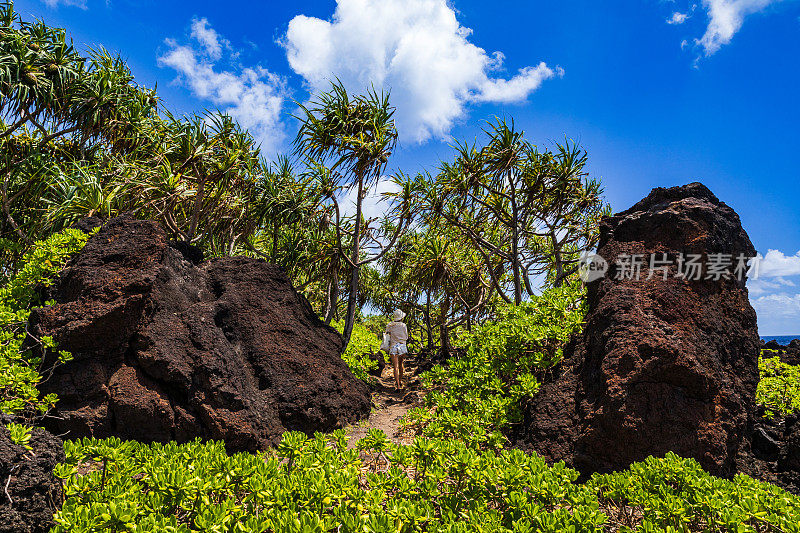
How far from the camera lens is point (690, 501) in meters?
2.62

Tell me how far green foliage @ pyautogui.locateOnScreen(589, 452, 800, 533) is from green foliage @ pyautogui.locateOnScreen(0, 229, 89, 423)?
4496 mm

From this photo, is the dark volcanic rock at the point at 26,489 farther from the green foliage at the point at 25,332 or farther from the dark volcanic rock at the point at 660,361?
the dark volcanic rock at the point at 660,361

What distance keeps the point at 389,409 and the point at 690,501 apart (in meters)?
5.03

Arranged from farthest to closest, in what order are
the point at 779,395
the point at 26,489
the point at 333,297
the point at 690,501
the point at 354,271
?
the point at 333,297 < the point at 354,271 < the point at 779,395 < the point at 690,501 < the point at 26,489

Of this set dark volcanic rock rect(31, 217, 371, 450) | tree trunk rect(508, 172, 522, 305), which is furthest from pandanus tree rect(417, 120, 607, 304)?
dark volcanic rock rect(31, 217, 371, 450)

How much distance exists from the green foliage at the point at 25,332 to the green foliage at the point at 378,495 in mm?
1547

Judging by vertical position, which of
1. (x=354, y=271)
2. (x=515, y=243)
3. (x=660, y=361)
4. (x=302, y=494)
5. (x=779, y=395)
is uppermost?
(x=515, y=243)

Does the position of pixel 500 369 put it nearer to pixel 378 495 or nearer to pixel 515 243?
pixel 378 495

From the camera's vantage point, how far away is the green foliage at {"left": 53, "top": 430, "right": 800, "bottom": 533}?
2023mm

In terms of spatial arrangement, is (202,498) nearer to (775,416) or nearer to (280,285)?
(280,285)

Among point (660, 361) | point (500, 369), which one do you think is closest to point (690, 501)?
point (660, 361)

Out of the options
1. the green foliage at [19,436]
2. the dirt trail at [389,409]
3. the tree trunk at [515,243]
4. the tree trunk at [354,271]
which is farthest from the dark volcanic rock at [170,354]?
the tree trunk at [515,243]

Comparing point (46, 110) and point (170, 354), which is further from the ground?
point (46, 110)

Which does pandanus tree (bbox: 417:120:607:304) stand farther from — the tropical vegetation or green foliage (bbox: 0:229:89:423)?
green foliage (bbox: 0:229:89:423)
